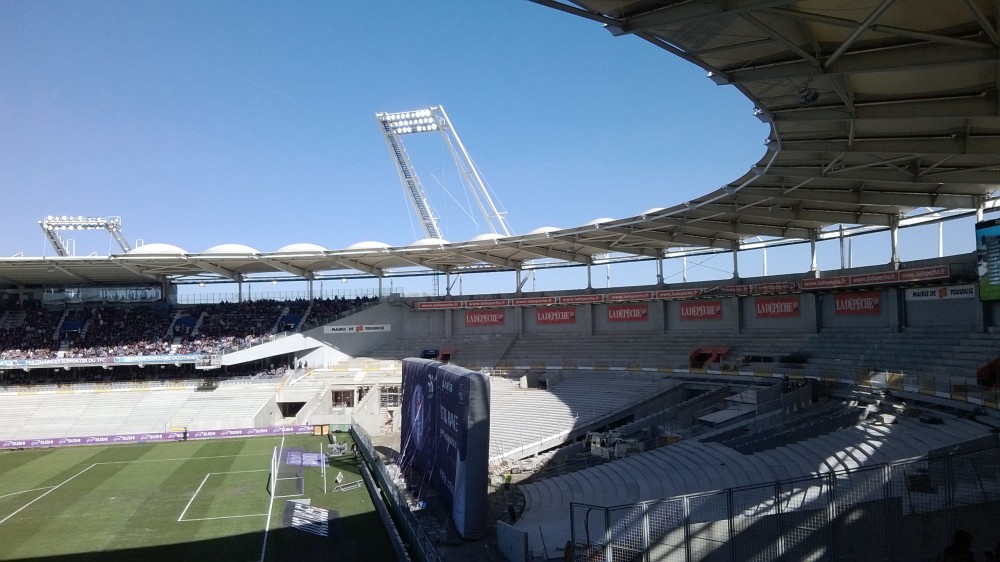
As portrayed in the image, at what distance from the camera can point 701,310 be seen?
38.2 meters

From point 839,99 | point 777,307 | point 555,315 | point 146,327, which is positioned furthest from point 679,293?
point 146,327

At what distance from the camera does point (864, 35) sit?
10953 mm

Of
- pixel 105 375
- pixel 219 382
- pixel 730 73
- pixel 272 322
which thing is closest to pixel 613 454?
pixel 730 73

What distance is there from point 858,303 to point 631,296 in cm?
1246

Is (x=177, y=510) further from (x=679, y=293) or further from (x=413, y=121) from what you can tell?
(x=413, y=121)

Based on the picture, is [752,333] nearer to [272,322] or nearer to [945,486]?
[945,486]

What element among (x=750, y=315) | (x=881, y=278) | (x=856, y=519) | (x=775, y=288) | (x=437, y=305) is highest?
(x=881, y=278)

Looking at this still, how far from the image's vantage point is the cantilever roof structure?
10.1 meters

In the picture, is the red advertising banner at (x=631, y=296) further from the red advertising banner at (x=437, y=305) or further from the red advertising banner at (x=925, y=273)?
the red advertising banner at (x=925, y=273)

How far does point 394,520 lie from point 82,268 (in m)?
36.1

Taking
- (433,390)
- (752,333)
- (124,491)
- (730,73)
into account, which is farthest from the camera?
(752,333)

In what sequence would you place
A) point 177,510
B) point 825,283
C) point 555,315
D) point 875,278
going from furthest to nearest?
point 555,315 → point 825,283 → point 875,278 → point 177,510

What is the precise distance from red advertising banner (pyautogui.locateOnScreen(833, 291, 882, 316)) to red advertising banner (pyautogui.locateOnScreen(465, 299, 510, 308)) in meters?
20.2

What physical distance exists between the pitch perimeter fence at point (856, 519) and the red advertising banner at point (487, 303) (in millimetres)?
34085
